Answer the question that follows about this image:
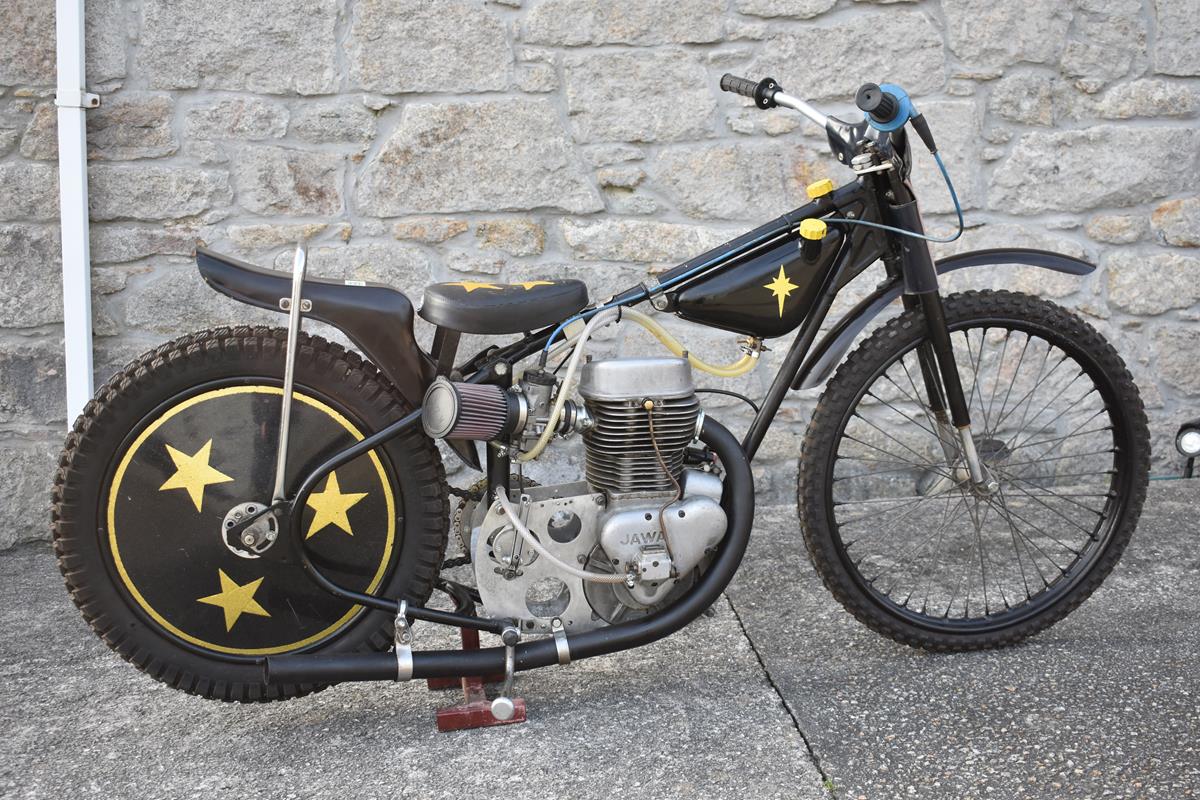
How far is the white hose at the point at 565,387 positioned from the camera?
7.95 ft

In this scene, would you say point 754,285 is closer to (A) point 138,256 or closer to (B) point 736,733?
(B) point 736,733

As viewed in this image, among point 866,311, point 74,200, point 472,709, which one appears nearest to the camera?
point 472,709

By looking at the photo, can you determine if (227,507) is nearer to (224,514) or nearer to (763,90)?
(224,514)

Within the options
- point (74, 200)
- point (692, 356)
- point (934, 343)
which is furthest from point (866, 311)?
point (74, 200)

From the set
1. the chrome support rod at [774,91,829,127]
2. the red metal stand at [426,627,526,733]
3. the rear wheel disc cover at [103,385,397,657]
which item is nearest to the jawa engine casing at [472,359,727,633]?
the red metal stand at [426,627,526,733]

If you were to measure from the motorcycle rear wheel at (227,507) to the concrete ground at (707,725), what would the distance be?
0.65ft

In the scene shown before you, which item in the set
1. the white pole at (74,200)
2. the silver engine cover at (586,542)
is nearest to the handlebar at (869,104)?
A: the silver engine cover at (586,542)

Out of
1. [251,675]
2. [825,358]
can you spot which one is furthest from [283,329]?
[825,358]

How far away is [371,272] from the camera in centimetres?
379

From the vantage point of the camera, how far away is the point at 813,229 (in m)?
2.54

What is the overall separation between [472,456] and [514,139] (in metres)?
1.47

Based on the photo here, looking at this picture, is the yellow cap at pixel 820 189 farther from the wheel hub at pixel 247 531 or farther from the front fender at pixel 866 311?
the wheel hub at pixel 247 531

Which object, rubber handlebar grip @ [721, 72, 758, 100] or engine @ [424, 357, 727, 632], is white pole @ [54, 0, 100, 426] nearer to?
engine @ [424, 357, 727, 632]

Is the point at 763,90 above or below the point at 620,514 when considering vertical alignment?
above
